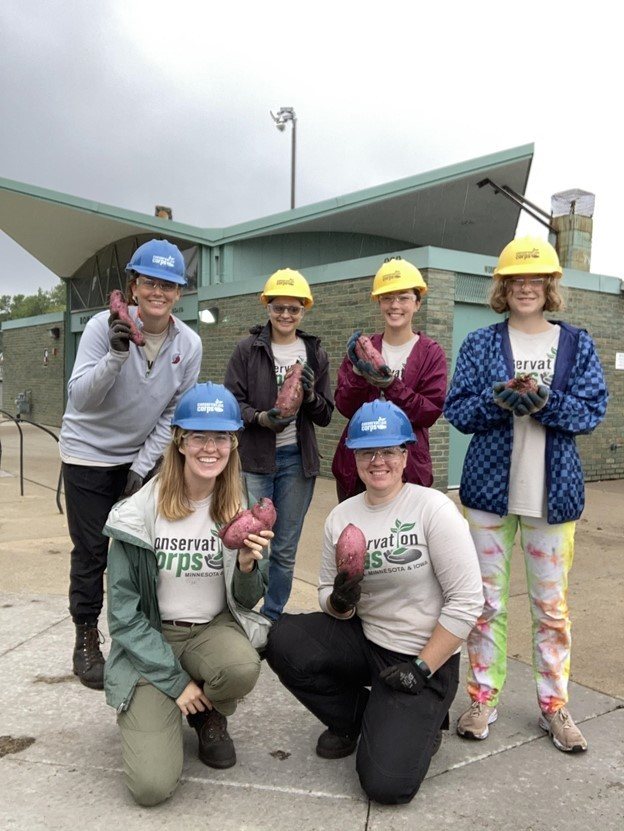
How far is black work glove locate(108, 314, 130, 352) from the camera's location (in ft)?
9.19

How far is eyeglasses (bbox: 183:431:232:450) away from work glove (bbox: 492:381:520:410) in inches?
40.4

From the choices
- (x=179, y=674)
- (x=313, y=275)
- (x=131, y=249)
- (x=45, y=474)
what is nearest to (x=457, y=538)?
(x=179, y=674)

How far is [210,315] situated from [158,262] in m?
9.57

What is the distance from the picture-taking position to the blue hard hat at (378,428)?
8.46 feet

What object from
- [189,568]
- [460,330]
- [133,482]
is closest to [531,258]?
[189,568]

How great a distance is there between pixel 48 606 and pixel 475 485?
2.81 meters

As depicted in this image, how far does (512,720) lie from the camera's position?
2998mm

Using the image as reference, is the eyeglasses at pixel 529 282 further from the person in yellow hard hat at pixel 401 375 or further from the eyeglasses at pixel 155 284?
the eyeglasses at pixel 155 284

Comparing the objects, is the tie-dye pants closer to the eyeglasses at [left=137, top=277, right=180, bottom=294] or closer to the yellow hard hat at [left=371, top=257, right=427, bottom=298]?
the yellow hard hat at [left=371, top=257, right=427, bottom=298]

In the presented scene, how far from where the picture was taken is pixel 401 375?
10.8 ft

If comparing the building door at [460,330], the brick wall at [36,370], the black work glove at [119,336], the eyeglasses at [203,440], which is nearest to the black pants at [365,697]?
the eyeglasses at [203,440]

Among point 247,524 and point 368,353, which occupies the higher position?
point 368,353

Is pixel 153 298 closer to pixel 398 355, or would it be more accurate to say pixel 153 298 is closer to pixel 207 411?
pixel 207 411

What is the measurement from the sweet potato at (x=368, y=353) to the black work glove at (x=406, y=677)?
4.06 ft
